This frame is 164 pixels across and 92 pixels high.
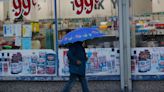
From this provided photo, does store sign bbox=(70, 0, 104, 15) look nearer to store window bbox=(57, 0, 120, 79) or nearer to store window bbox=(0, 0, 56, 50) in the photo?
store window bbox=(57, 0, 120, 79)

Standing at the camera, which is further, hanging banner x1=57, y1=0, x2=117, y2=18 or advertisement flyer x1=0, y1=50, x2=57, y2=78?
advertisement flyer x1=0, y1=50, x2=57, y2=78

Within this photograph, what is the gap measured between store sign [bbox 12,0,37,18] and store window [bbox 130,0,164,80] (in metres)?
2.30

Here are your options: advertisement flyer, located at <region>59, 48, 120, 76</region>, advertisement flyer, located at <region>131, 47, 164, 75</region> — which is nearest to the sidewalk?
advertisement flyer, located at <region>59, 48, 120, 76</region>

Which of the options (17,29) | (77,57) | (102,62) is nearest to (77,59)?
(77,57)

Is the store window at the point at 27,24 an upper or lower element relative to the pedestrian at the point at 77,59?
upper

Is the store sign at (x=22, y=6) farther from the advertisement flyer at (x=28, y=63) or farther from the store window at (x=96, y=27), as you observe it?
the advertisement flyer at (x=28, y=63)

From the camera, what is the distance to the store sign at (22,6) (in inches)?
409

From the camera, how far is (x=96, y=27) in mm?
10117

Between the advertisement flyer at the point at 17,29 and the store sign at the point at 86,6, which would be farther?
the advertisement flyer at the point at 17,29

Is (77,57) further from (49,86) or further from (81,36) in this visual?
(49,86)

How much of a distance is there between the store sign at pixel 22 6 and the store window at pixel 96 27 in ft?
2.21

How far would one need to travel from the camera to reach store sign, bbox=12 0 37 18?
34.1ft

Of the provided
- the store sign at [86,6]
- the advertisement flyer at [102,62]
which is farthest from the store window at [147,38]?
the store sign at [86,6]

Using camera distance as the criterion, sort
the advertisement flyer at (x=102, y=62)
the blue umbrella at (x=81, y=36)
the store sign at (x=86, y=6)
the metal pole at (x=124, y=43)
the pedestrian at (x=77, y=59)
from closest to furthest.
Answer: the blue umbrella at (x=81, y=36) < the pedestrian at (x=77, y=59) < the metal pole at (x=124, y=43) < the advertisement flyer at (x=102, y=62) < the store sign at (x=86, y=6)
